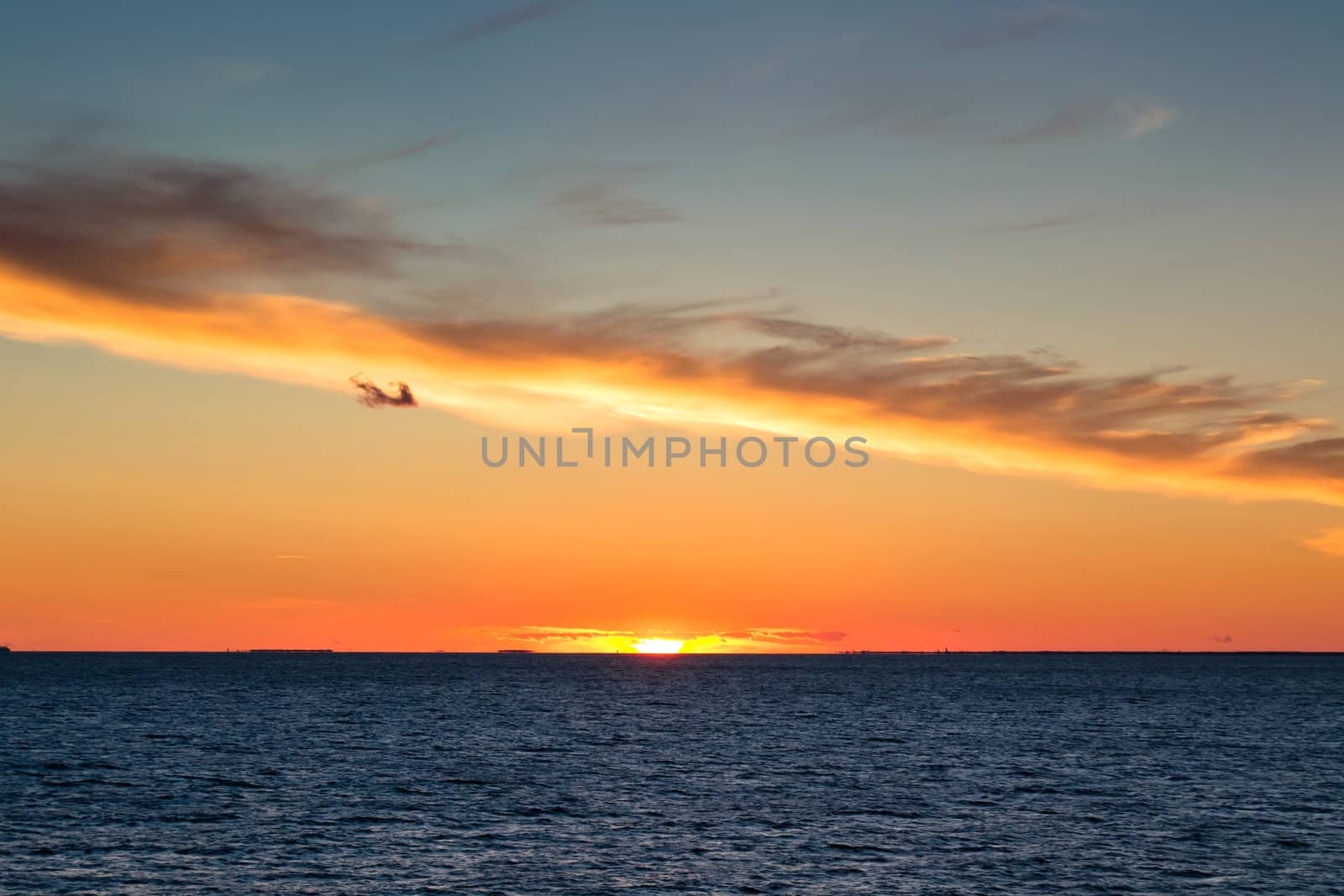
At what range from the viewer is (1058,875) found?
170 feet

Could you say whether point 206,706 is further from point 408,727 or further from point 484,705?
point 408,727

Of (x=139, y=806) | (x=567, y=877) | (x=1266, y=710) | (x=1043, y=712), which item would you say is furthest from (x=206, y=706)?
(x=1266, y=710)

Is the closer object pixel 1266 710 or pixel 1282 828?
pixel 1282 828

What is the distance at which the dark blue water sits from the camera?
168ft

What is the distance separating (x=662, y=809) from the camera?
69438mm

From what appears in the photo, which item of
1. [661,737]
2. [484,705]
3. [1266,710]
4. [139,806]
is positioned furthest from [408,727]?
[1266,710]

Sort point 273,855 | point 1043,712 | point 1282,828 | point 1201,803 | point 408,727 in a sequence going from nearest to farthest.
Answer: point 273,855 < point 1282,828 < point 1201,803 < point 408,727 < point 1043,712

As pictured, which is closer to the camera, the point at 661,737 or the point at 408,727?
the point at 661,737

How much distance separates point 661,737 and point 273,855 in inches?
2645

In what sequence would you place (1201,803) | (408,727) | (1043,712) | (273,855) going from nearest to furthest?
(273,855)
(1201,803)
(408,727)
(1043,712)

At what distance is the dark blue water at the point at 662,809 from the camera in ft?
168

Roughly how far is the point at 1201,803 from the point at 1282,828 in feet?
28.7

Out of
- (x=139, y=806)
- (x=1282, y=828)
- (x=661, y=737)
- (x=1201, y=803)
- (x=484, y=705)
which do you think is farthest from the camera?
(x=484, y=705)

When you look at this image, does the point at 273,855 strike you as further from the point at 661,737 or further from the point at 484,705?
the point at 484,705
